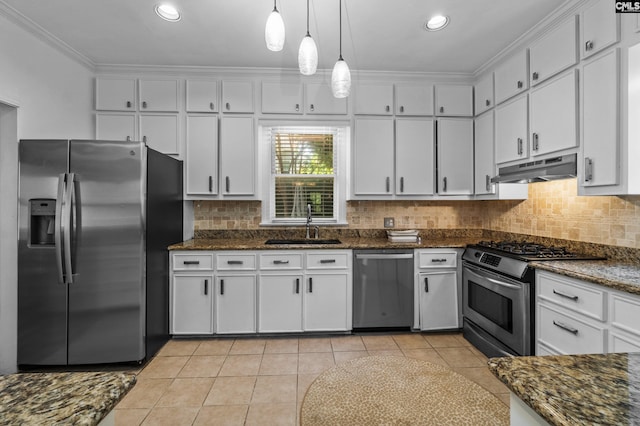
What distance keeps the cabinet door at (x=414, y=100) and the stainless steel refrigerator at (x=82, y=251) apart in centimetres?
261

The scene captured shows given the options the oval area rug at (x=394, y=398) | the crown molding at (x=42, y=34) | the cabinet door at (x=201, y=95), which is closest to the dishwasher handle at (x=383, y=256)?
the oval area rug at (x=394, y=398)

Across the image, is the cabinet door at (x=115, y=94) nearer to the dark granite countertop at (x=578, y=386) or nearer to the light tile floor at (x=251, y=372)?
the light tile floor at (x=251, y=372)

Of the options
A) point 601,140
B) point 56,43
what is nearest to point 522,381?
point 601,140

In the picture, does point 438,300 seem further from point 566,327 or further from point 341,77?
point 341,77

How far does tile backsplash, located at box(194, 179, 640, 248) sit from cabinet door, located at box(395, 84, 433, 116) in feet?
3.47

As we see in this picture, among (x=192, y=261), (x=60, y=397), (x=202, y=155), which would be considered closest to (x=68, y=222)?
(x=192, y=261)

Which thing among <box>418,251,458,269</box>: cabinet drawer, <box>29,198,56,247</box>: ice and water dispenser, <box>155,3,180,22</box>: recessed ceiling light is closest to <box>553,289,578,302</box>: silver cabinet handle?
<box>418,251,458,269</box>: cabinet drawer

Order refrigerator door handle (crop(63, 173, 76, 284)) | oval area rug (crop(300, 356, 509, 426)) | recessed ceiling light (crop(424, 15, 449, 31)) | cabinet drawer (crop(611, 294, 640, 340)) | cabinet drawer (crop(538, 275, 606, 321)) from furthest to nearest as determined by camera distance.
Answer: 1. recessed ceiling light (crop(424, 15, 449, 31))
2. refrigerator door handle (crop(63, 173, 76, 284))
3. cabinet drawer (crop(538, 275, 606, 321))
4. cabinet drawer (crop(611, 294, 640, 340))
5. oval area rug (crop(300, 356, 509, 426))

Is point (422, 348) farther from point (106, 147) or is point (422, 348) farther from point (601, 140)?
point (106, 147)

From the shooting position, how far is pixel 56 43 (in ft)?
9.36

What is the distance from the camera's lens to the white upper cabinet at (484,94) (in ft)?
10.8

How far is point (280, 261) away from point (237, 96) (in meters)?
1.83

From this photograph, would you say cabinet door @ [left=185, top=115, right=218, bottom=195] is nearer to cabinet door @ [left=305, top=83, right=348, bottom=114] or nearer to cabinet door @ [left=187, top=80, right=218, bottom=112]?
cabinet door @ [left=187, top=80, right=218, bottom=112]

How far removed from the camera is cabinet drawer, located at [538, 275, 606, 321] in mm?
1811
